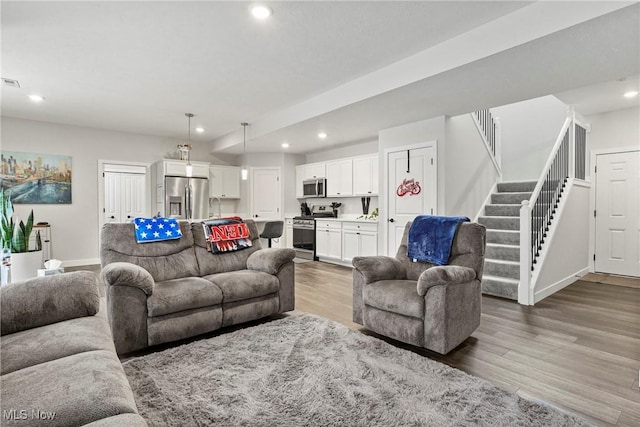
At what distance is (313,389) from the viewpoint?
2002 millimetres

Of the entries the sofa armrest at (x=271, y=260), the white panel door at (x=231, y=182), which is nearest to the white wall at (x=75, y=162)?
the white panel door at (x=231, y=182)

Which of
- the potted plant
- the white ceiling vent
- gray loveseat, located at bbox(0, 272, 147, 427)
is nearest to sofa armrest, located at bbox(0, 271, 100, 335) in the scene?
gray loveseat, located at bbox(0, 272, 147, 427)

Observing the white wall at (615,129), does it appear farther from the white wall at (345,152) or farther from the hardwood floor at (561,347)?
the white wall at (345,152)

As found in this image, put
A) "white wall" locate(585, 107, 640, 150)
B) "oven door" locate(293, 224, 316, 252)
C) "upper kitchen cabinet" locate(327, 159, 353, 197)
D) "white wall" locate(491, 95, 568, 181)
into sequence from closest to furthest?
"white wall" locate(585, 107, 640, 150) → "white wall" locate(491, 95, 568, 181) → "upper kitchen cabinet" locate(327, 159, 353, 197) → "oven door" locate(293, 224, 316, 252)

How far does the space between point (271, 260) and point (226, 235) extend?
0.63m

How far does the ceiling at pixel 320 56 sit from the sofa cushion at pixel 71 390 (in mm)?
2477

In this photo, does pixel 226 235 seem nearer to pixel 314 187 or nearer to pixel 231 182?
pixel 314 187

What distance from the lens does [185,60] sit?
11.3 feet

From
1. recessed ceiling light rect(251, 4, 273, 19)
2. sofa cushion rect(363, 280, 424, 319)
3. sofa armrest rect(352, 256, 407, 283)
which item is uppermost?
recessed ceiling light rect(251, 4, 273, 19)

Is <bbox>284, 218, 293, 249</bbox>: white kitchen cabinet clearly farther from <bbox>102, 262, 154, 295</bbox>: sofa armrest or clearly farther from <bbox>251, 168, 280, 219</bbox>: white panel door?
<bbox>102, 262, 154, 295</bbox>: sofa armrest

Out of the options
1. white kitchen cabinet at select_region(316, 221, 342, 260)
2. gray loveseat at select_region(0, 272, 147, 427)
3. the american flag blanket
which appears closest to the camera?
gray loveseat at select_region(0, 272, 147, 427)

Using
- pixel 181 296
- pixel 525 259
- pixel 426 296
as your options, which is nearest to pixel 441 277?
pixel 426 296

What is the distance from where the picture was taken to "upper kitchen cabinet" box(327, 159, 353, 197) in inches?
265

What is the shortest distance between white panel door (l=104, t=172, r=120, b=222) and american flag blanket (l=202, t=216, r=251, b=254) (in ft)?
13.4
